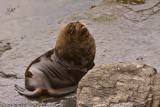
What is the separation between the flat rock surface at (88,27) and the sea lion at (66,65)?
0.96ft

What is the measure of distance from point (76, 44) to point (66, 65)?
0.37 meters

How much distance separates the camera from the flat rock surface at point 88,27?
6.47 meters

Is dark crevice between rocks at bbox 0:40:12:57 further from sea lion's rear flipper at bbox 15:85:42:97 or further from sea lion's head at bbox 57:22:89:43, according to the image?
sea lion's head at bbox 57:22:89:43

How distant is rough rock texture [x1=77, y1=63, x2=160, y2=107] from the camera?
166 inches

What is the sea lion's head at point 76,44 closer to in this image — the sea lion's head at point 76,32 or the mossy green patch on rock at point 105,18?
the sea lion's head at point 76,32

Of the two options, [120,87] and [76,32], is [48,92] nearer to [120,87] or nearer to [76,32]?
[76,32]

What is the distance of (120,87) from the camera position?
4.39 metres

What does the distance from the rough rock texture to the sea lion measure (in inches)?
44.5

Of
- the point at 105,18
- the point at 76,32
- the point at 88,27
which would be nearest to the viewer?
the point at 76,32

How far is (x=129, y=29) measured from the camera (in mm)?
7926

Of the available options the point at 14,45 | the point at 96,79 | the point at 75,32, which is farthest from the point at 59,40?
the point at 14,45

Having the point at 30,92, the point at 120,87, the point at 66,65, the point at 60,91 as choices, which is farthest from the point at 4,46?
the point at 120,87

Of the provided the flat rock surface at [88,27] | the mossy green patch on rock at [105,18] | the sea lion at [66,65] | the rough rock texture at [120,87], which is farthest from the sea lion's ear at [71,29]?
the mossy green patch on rock at [105,18]

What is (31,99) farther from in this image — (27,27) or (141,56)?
(27,27)
